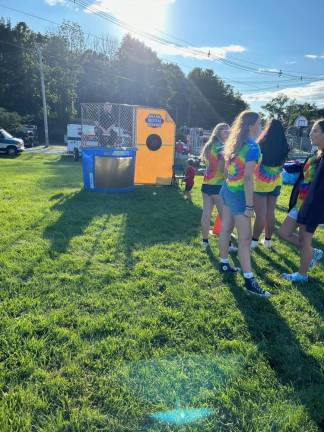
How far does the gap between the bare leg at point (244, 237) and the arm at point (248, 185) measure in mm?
113

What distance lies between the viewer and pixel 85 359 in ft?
8.36

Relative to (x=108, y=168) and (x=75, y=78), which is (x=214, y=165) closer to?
(x=108, y=168)

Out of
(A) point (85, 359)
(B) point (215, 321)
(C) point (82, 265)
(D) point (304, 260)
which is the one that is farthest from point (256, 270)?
(A) point (85, 359)

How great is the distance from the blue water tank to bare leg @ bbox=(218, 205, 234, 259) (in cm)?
555

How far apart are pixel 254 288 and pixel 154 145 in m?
7.62

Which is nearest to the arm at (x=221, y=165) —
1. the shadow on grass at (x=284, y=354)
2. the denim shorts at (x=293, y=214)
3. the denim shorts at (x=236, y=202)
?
the denim shorts at (x=236, y=202)

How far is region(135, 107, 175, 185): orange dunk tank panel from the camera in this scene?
1037 cm

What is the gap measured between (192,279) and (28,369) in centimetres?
212

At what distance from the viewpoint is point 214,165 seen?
15.6ft

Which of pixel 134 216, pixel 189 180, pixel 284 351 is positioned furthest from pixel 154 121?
pixel 284 351

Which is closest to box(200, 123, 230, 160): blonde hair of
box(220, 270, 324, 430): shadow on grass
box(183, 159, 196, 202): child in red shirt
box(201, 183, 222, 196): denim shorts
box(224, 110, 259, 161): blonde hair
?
box(201, 183, 222, 196): denim shorts

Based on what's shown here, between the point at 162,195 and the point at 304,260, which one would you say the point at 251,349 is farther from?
the point at 162,195

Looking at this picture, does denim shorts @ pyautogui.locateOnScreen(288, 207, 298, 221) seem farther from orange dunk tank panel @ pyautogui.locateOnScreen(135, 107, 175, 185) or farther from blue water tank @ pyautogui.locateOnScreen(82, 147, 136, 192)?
orange dunk tank panel @ pyautogui.locateOnScreen(135, 107, 175, 185)

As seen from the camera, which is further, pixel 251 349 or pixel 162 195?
pixel 162 195
